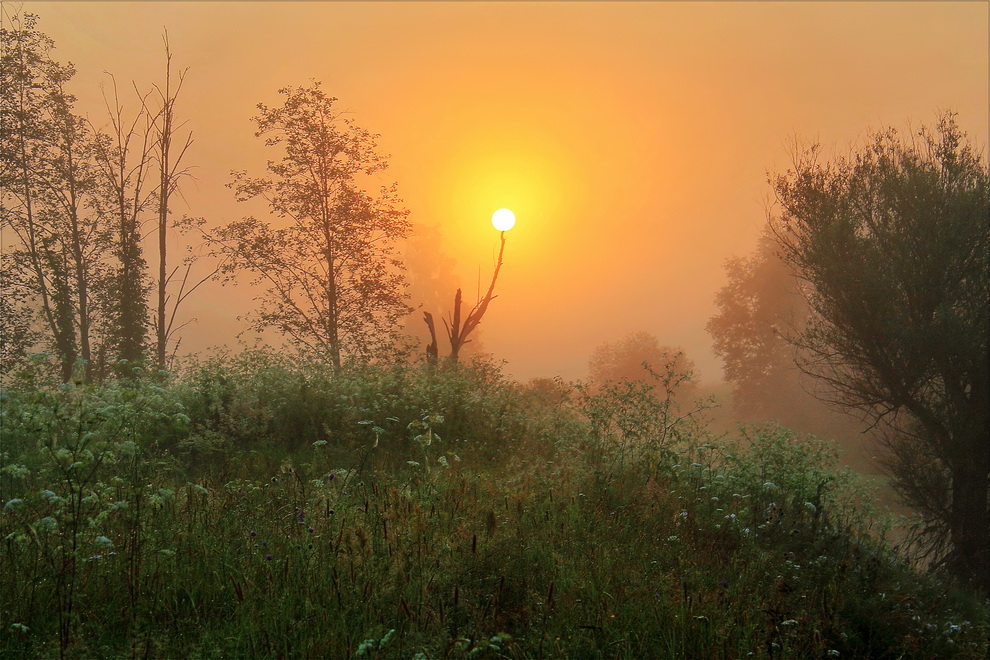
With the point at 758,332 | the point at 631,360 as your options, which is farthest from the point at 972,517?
the point at 631,360

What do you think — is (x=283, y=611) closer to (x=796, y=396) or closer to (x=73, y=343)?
(x=73, y=343)

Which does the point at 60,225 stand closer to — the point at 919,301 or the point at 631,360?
the point at 919,301

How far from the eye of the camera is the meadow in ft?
15.7

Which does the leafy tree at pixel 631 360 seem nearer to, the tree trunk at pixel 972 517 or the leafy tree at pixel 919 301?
the leafy tree at pixel 919 301

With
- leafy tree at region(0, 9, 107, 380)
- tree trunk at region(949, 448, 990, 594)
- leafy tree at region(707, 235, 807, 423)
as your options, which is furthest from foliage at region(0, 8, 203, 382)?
leafy tree at region(707, 235, 807, 423)

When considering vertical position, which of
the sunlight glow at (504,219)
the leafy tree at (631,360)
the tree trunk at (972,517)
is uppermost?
the sunlight glow at (504,219)

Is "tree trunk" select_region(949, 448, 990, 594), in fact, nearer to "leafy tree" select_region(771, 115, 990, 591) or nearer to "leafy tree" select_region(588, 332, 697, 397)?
"leafy tree" select_region(771, 115, 990, 591)

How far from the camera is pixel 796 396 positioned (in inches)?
1716

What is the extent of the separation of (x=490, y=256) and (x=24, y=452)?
15.9m

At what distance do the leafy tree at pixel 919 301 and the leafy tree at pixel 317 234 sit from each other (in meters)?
16.1

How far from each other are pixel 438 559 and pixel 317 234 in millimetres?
22471

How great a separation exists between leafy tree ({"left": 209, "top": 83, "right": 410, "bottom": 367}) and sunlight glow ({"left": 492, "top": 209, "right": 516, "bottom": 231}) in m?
5.22

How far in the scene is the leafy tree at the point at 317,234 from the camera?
2575cm

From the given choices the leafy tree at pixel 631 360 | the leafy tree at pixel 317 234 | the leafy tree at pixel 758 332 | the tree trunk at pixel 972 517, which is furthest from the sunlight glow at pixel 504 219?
the leafy tree at pixel 631 360
